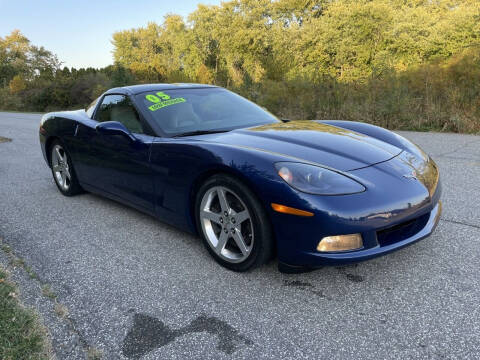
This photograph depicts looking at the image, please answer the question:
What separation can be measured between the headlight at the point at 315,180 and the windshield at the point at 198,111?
1003 millimetres

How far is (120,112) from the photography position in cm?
358

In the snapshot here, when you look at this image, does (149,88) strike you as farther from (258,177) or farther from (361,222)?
(361,222)

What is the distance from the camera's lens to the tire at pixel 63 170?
4305 millimetres

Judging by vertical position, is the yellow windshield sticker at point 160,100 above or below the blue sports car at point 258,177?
above

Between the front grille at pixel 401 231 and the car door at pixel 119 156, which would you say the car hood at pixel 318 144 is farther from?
the car door at pixel 119 156

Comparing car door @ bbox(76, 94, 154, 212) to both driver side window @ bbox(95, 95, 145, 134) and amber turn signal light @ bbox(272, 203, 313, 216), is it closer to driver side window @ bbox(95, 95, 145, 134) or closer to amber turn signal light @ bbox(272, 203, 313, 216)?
driver side window @ bbox(95, 95, 145, 134)

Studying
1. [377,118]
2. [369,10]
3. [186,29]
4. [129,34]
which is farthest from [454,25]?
[129,34]

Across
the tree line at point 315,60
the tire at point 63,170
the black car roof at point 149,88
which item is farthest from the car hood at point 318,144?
the tree line at point 315,60

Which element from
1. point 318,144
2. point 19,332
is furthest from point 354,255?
point 19,332

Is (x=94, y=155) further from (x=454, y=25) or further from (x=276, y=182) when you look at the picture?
(x=454, y=25)

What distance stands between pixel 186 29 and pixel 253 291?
2431 inches

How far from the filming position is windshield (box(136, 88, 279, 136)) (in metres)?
3.14

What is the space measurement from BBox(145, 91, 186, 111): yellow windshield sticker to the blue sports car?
11 millimetres

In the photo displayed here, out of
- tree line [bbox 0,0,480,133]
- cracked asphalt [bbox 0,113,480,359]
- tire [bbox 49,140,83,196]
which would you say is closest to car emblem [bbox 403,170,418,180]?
cracked asphalt [bbox 0,113,480,359]
